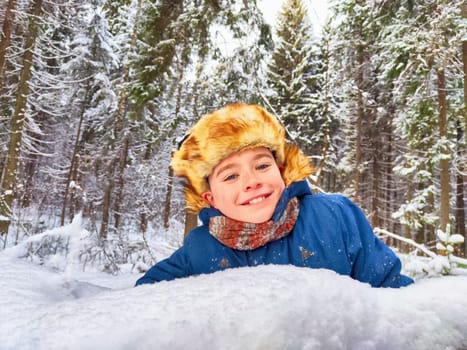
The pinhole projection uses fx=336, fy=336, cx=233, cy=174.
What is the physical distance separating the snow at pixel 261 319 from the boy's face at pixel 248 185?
3.99ft

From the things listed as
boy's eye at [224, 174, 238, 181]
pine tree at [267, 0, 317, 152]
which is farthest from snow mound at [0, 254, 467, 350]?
pine tree at [267, 0, 317, 152]

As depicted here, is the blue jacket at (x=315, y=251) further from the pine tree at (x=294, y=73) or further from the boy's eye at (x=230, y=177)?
the pine tree at (x=294, y=73)

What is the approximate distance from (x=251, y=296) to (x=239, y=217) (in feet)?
4.43

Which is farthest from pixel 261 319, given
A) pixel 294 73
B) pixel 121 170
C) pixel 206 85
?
pixel 294 73

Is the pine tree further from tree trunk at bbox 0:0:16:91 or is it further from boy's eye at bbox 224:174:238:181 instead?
boy's eye at bbox 224:174:238:181

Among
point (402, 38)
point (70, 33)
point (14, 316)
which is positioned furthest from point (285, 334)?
point (70, 33)

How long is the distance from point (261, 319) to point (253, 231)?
1.37 m

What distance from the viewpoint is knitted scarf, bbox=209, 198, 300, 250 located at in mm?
1778

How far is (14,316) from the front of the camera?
1.95ft

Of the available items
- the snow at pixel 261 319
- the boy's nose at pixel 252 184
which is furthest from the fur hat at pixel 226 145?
the snow at pixel 261 319

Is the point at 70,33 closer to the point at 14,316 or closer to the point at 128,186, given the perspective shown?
the point at 128,186

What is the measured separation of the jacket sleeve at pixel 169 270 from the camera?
5.89 ft

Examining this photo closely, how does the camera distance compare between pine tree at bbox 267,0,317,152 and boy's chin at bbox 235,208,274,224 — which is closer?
boy's chin at bbox 235,208,274,224

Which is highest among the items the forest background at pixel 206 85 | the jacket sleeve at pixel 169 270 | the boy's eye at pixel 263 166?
the forest background at pixel 206 85
